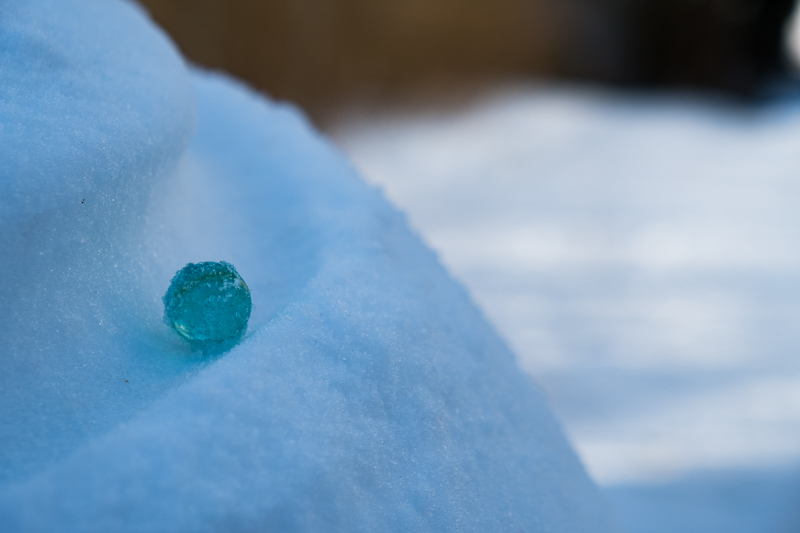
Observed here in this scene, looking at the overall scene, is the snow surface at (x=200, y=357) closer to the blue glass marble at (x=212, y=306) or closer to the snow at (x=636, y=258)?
the blue glass marble at (x=212, y=306)

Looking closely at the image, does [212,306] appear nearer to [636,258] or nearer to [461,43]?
[636,258]

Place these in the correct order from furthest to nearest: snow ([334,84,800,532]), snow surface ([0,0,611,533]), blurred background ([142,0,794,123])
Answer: blurred background ([142,0,794,123])
snow ([334,84,800,532])
snow surface ([0,0,611,533])

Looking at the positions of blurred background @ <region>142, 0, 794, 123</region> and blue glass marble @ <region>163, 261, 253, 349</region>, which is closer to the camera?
blue glass marble @ <region>163, 261, 253, 349</region>

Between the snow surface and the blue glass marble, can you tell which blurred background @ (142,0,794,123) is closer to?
the snow surface

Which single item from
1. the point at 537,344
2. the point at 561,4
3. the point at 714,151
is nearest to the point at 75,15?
the point at 537,344

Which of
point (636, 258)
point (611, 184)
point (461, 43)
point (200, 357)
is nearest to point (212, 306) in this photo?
point (200, 357)

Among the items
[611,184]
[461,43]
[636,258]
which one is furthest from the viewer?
[461,43]

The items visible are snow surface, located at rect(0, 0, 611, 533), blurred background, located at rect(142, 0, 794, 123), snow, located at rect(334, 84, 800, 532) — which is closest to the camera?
snow surface, located at rect(0, 0, 611, 533)

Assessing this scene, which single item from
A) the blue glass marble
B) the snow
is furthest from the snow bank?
the blue glass marble
